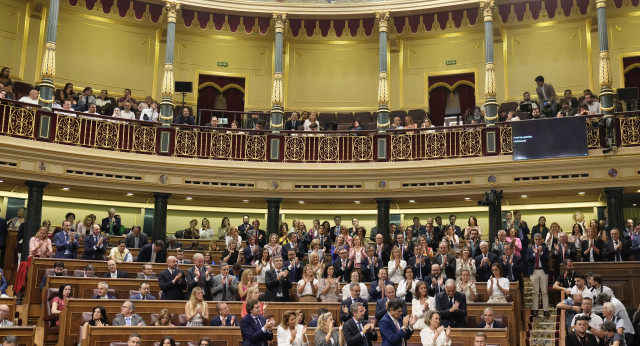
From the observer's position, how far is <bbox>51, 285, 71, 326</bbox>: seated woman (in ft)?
31.4

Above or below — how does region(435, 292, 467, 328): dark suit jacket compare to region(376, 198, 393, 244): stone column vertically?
below

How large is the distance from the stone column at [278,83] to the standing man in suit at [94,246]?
530 centimetres

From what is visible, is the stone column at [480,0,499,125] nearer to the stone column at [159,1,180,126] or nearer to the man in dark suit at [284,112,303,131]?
the man in dark suit at [284,112,303,131]

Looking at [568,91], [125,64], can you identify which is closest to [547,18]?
[568,91]

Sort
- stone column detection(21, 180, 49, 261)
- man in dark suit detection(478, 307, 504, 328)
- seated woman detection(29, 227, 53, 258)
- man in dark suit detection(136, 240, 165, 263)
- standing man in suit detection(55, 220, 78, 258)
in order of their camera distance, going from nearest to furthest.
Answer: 1. man in dark suit detection(478, 307, 504, 328)
2. seated woman detection(29, 227, 53, 258)
3. man in dark suit detection(136, 240, 165, 263)
4. standing man in suit detection(55, 220, 78, 258)
5. stone column detection(21, 180, 49, 261)

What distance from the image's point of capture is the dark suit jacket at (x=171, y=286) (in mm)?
9805

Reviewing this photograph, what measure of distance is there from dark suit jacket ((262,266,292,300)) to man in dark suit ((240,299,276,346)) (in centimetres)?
Result: 230

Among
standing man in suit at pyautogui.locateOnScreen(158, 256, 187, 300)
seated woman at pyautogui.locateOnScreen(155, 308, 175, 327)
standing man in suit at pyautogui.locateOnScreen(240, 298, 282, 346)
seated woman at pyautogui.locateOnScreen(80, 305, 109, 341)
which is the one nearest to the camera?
standing man in suit at pyautogui.locateOnScreen(240, 298, 282, 346)

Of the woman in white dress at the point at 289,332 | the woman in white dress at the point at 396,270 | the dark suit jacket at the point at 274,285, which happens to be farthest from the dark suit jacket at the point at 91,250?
the woman in white dress at the point at 289,332

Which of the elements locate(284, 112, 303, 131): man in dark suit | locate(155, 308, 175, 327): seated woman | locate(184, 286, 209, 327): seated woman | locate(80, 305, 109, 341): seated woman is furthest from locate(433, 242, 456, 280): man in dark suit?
locate(284, 112, 303, 131): man in dark suit

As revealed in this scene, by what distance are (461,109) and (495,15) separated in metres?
2.37

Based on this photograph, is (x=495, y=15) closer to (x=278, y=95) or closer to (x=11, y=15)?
(x=278, y=95)

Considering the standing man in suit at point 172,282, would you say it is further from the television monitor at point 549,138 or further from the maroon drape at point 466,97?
the maroon drape at point 466,97

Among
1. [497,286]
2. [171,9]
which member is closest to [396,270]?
[497,286]
